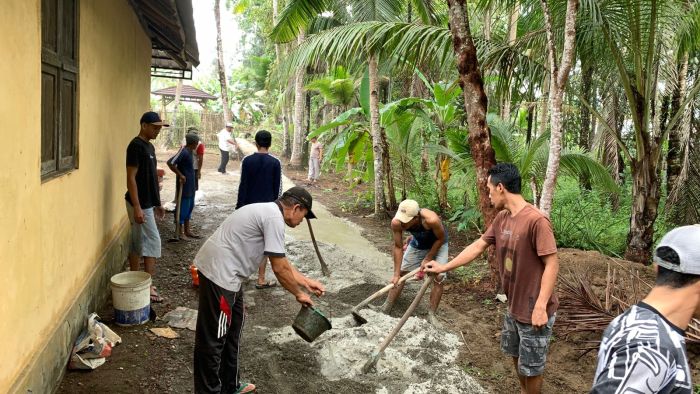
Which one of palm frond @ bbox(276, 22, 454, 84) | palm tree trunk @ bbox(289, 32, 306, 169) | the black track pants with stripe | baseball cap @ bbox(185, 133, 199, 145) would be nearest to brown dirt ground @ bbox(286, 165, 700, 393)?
the black track pants with stripe

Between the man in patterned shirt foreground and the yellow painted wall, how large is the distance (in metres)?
2.76

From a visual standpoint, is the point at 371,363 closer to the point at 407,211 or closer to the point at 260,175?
the point at 407,211

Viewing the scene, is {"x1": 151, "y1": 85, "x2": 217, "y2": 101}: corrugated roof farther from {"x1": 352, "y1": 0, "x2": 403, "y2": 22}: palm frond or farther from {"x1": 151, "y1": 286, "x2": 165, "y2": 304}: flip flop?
{"x1": 151, "y1": 286, "x2": 165, "y2": 304}: flip flop

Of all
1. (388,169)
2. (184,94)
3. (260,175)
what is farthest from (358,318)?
(184,94)

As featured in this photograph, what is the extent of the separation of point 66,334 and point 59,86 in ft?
5.97

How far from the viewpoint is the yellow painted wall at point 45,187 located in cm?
273

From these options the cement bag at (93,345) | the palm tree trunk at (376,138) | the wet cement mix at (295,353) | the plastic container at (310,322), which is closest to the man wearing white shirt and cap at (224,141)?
the palm tree trunk at (376,138)

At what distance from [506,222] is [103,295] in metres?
4.01

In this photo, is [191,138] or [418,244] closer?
[418,244]

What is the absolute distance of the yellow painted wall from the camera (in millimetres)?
2729

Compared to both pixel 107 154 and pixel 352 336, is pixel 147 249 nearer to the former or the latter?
pixel 107 154

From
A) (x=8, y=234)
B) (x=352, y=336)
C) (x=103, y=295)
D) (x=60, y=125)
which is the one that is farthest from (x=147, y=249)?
(x=8, y=234)

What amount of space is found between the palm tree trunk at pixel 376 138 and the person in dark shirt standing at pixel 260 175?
4859 mm

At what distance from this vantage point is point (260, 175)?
586cm
